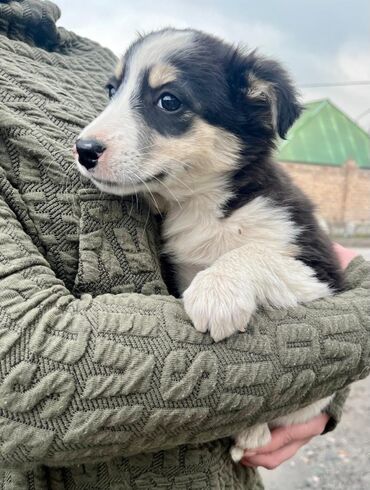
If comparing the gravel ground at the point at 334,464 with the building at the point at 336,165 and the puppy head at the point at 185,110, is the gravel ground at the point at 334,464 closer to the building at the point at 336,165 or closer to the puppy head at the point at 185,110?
the puppy head at the point at 185,110

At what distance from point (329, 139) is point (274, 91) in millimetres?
10899

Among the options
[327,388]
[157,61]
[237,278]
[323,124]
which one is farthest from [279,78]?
[323,124]

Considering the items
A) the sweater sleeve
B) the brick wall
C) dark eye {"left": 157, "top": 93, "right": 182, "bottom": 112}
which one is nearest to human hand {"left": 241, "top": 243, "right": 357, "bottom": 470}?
the sweater sleeve

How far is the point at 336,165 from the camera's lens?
13.0 m

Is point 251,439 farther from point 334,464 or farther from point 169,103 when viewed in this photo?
point 334,464

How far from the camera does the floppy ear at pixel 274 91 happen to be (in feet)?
5.97

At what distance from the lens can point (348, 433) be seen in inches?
181

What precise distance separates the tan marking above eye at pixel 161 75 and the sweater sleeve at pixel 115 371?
814 millimetres

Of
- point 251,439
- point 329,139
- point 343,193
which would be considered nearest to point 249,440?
point 251,439

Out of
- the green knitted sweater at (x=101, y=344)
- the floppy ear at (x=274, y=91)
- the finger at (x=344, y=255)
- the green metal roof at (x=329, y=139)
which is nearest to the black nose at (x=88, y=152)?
the green knitted sweater at (x=101, y=344)

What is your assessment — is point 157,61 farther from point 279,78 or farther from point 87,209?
point 87,209

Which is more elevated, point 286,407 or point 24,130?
point 24,130

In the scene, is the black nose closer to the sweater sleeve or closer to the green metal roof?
the sweater sleeve

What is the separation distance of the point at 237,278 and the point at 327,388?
0.36 metres
